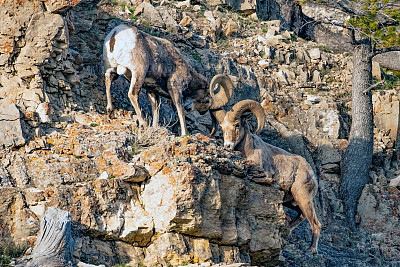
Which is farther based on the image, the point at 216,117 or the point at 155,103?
the point at 216,117

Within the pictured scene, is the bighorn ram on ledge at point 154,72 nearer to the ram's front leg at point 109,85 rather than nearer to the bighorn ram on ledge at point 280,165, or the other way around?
the ram's front leg at point 109,85

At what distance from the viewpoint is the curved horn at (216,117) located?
16.2 m

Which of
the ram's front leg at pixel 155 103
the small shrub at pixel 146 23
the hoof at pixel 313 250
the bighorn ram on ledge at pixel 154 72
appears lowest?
the hoof at pixel 313 250

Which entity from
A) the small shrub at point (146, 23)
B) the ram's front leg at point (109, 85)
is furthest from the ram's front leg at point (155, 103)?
the small shrub at point (146, 23)

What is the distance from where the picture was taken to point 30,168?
12.4 metres

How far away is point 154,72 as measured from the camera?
48.8 feet

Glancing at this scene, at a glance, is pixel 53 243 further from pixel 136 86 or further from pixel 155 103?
pixel 155 103

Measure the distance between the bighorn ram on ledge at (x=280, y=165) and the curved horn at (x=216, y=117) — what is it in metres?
0.07

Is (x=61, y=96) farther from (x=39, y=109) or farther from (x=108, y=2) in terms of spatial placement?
(x=108, y=2)

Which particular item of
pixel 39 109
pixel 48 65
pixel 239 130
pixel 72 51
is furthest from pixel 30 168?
pixel 239 130

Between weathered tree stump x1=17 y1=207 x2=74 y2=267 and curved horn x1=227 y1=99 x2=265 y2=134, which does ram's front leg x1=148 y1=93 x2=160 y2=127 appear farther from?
weathered tree stump x1=17 y1=207 x2=74 y2=267

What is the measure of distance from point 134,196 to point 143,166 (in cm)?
54

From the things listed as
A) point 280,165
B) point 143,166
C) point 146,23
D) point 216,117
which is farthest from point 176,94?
point 146,23

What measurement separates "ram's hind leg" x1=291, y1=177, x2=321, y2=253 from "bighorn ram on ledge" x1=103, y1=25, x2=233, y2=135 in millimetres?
2460
